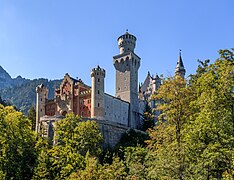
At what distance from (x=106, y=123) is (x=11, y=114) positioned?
73.9 feet

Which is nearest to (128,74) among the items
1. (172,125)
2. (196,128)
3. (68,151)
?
(68,151)

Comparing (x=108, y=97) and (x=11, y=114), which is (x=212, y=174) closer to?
(x=11, y=114)

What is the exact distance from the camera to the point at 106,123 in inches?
2516

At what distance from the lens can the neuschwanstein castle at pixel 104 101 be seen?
64.2 meters

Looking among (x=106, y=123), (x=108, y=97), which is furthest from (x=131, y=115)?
(x=106, y=123)

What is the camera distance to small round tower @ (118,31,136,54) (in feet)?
272

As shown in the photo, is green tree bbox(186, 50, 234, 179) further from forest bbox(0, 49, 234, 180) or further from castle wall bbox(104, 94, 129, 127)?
castle wall bbox(104, 94, 129, 127)

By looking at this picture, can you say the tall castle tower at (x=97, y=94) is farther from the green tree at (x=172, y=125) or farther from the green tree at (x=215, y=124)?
the green tree at (x=215, y=124)

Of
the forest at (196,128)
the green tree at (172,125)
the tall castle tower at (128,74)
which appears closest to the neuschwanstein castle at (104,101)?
the tall castle tower at (128,74)

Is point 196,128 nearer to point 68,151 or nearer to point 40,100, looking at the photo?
point 68,151

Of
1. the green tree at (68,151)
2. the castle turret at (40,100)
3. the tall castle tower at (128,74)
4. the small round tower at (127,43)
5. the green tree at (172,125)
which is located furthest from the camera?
the small round tower at (127,43)

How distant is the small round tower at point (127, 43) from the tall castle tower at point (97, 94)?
15.4 meters

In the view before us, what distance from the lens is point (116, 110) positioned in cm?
7400

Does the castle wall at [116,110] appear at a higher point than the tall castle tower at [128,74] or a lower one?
lower
